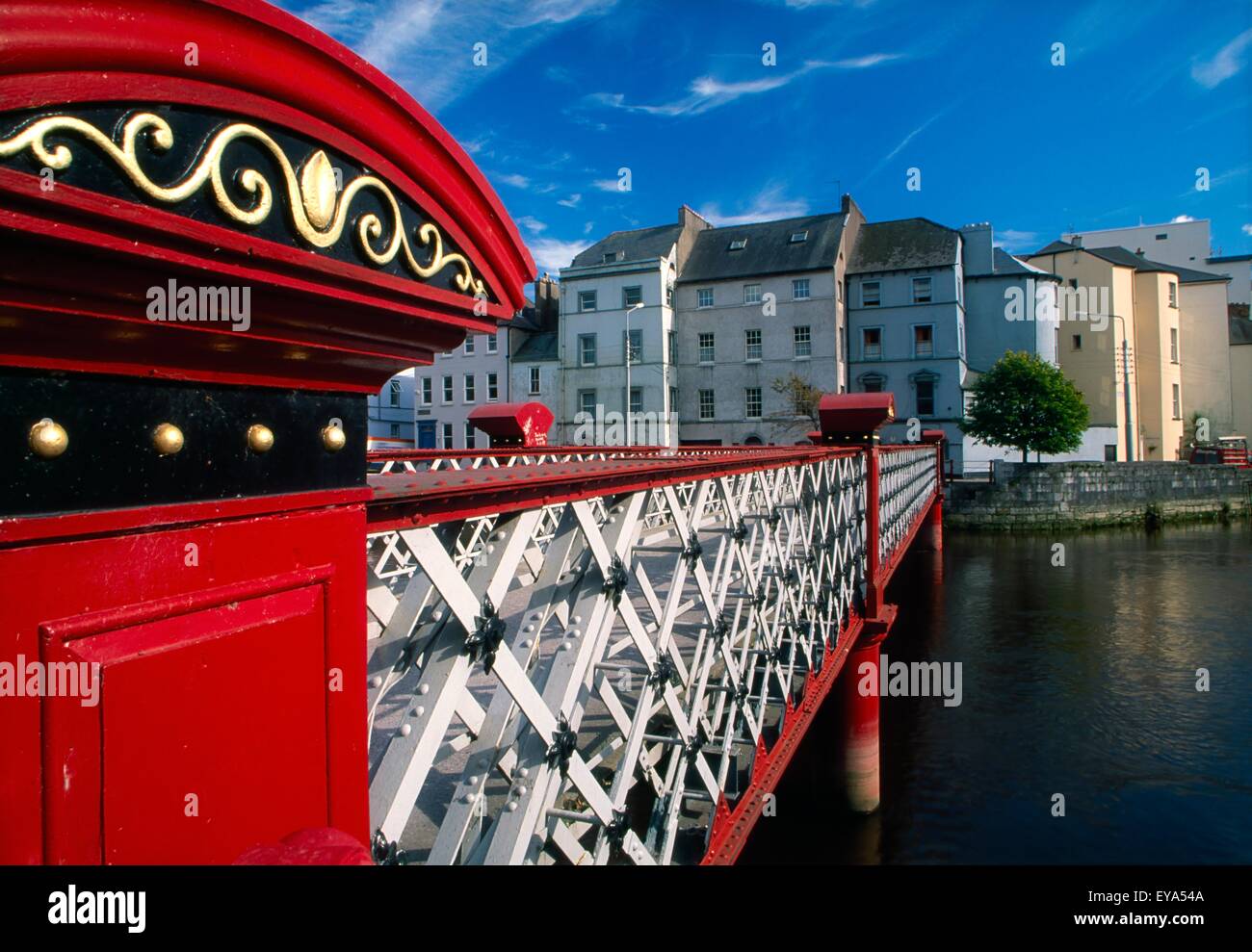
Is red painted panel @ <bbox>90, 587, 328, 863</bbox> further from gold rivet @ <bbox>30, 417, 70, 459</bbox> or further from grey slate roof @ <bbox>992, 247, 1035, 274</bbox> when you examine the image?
grey slate roof @ <bbox>992, 247, 1035, 274</bbox>

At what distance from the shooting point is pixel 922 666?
18.3 meters

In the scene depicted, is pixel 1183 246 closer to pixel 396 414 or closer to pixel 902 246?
pixel 902 246

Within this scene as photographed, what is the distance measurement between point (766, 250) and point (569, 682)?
145ft

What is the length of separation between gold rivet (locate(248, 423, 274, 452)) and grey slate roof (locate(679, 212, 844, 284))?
43428mm

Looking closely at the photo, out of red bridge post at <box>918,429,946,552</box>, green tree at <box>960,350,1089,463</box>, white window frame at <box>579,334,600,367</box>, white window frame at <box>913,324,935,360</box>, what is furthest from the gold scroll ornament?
white window frame at <box>913,324,935,360</box>

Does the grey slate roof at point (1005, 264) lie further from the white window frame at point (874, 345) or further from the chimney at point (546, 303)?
the chimney at point (546, 303)

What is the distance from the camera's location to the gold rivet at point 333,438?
1575 mm

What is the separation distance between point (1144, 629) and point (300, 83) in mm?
23517

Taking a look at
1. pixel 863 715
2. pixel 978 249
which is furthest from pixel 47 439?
pixel 978 249

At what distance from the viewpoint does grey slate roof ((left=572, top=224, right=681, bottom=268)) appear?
44750mm

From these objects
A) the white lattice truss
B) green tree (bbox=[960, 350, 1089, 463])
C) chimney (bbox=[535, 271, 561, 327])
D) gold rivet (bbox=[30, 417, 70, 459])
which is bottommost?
the white lattice truss
